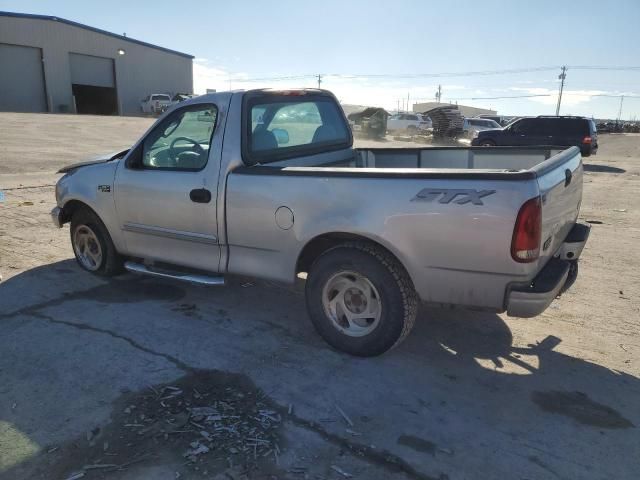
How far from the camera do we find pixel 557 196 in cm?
341

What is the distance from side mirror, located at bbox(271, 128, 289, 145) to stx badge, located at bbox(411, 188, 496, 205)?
68.7 inches

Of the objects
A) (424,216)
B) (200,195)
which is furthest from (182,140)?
(424,216)

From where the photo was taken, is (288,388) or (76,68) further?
(76,68)

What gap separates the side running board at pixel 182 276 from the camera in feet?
14.2

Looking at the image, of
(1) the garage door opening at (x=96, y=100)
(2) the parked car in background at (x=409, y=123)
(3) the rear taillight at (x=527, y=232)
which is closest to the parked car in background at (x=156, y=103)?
(1) the garage door opening at (x=96, y=100)

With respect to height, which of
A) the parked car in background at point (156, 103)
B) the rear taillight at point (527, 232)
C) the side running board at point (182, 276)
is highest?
the parked car in background at point (156, 103)

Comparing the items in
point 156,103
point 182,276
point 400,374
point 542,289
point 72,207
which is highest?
point 156,103

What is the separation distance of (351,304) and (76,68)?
46.4 m

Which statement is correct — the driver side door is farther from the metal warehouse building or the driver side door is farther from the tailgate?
the metal warehouse building

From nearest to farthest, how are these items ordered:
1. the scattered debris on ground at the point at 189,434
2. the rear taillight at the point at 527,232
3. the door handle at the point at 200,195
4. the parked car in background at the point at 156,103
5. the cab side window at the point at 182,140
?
the scattered debris on ground at the point at 189,434
the rear taillight at the point at 527,232
the door handle at the point at 200,195
the cab side window at the point at 182,140
the parked car in background at the point at 156,103

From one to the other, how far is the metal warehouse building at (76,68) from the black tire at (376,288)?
41886 millimetres

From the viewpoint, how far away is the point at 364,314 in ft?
12.2

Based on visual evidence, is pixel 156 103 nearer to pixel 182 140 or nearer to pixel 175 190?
pixel 182 140

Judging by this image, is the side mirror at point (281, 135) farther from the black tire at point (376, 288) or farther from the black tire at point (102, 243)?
the black tire at point (102, 243)
